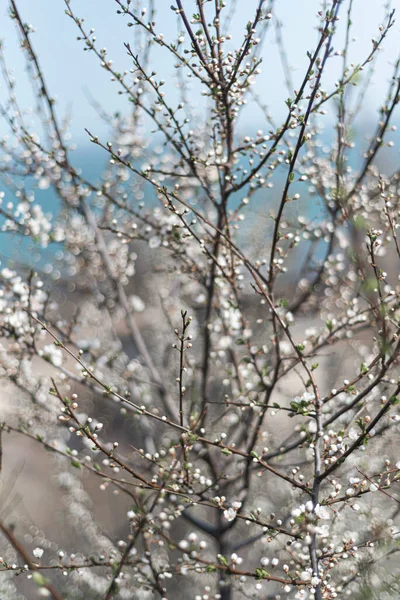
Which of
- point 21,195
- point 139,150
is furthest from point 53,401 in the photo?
point 139,150

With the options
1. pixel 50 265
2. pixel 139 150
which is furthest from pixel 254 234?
pixel 139 150

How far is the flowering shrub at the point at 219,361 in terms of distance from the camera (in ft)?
6.13

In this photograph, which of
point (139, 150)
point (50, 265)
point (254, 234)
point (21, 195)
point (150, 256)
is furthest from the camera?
point (150, 256)

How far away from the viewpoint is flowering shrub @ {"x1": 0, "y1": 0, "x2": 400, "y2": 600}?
73.5 inches

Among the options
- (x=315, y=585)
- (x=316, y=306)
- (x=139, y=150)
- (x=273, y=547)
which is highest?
(x=139, y=150)

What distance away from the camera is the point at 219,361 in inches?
206

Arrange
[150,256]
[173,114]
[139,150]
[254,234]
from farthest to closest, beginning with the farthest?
[150,256], [254,234], [139,150], [173,114]

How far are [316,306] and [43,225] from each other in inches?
109

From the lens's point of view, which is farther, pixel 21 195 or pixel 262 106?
pixel 21 195

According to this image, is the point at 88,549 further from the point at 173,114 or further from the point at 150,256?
the point at 150,256

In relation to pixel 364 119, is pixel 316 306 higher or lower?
lower

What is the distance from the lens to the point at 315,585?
65.9 inches

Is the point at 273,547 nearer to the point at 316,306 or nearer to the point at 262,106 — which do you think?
the point at 316,306

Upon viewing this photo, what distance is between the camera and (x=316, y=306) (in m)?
4.14
